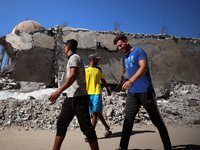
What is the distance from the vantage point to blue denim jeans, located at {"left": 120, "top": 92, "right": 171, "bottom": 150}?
204 cm

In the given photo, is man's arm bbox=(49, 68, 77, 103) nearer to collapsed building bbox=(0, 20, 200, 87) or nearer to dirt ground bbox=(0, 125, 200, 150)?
dirt ground bbox=(0, 125, 200, 150)

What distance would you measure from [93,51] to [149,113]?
5294 mm

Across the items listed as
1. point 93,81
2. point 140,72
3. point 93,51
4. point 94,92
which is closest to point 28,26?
point 93,51

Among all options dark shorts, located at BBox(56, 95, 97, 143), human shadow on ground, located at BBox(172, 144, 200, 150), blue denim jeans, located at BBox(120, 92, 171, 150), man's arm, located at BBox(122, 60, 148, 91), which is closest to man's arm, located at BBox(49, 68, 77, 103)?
dark shorts, located at BBox(56, 95, 97, 143)

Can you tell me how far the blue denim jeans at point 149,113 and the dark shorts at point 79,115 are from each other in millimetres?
489

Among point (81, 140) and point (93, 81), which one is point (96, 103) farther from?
point (81, 140)

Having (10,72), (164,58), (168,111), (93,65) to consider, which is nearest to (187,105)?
(168,111)

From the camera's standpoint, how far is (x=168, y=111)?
4832mm

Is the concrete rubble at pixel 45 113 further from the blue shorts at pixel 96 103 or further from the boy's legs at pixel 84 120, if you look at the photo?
the boy's legs at pixel 84 120

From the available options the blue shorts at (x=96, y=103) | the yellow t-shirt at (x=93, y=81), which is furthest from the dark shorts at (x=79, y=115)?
the yellow t-shirt at (x=93, y=81)

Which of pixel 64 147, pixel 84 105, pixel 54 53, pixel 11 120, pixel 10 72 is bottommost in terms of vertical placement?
pixel 64 147

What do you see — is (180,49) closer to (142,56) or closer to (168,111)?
(168,111)

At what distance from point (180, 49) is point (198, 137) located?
6.09 metres

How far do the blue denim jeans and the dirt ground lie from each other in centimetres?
53
